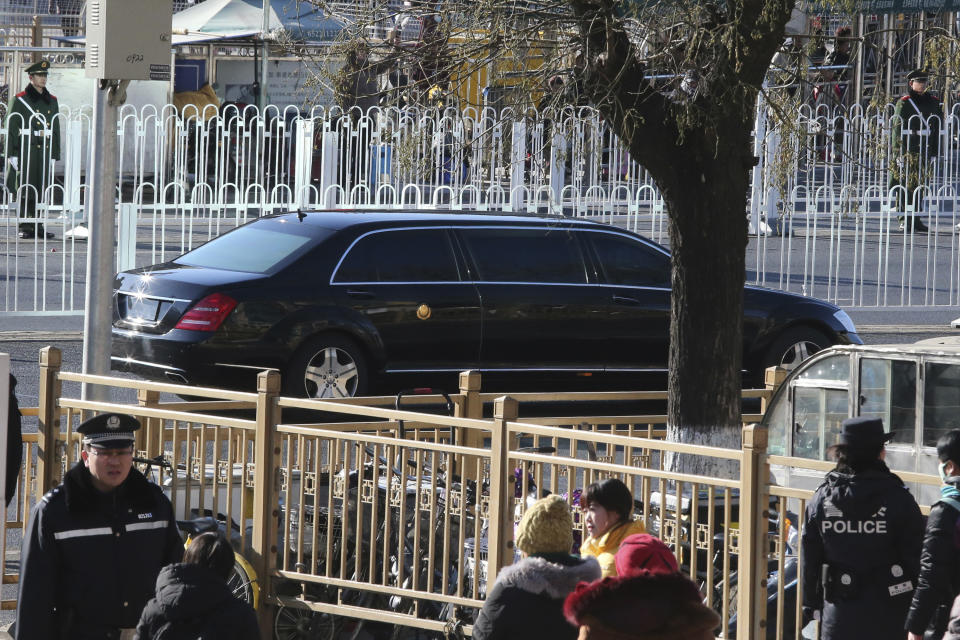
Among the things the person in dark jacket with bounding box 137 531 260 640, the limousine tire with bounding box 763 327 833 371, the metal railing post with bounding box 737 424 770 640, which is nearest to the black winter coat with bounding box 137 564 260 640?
the person in dark jacket with bounding box 137 531 260 640

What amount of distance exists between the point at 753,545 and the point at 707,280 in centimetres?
341

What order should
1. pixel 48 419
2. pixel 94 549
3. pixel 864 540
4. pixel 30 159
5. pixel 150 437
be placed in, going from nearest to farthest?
1. pixel 864 540
2. pixel 94 549
3. pixel 150 437
4. pixel 48 419
5. pixel 30 159

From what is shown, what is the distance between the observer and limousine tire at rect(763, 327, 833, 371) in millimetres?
12883

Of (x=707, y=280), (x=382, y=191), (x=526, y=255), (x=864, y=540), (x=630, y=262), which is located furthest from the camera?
(x=382, y=191)

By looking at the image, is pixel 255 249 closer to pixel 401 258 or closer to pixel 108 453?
pixel 401 258

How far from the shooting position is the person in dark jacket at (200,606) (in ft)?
15.9

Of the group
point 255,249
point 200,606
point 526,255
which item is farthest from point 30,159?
point 200,606

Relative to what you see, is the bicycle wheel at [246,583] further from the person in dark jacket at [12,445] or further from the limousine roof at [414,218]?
the limousine roof at [414,218]

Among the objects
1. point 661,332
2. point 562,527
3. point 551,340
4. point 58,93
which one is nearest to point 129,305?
point 551,340

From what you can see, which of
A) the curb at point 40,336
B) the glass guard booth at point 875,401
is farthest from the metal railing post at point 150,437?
the curb at point 40,336

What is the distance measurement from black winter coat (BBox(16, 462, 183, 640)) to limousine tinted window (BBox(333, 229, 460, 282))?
20.0 ft

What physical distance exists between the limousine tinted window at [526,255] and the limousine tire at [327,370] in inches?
48.2

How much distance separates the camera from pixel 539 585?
4969mm

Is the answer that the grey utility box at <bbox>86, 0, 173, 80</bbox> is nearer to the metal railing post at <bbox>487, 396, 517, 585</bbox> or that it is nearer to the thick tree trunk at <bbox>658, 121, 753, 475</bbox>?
the thick tree trunk at <bbox>658, 121, 753, 475</bbox>
